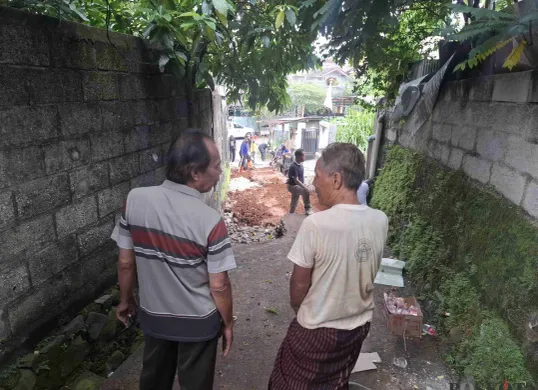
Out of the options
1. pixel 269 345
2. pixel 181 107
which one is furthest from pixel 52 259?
pixel 181 107

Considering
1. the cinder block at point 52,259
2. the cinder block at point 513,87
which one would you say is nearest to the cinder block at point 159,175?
the cinder block at point 52,259

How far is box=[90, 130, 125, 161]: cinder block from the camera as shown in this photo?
8.68 feet

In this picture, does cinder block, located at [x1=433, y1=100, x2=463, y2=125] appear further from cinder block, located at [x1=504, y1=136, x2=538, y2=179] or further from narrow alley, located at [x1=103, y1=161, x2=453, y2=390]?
narrow alley, located at [x1=103, y1=161, x2=453, y2=390]

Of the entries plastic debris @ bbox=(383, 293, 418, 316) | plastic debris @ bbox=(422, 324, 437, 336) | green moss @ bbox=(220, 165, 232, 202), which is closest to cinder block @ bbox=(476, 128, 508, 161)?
plastic debris @ bbox=(383, 293, 418, 316)

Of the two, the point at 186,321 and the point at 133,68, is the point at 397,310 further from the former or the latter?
the point at 133,68

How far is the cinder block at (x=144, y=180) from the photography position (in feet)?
10.7

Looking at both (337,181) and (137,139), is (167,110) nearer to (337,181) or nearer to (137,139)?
(137,139)

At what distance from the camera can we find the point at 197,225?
66.7 inches

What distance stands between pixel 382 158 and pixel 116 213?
5262mm

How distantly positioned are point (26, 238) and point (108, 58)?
1.49 meters

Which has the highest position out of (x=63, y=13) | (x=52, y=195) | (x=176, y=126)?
(x=63, y=13)

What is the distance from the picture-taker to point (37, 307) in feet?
7.26

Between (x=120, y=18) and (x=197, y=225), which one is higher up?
(x=120, y=18)

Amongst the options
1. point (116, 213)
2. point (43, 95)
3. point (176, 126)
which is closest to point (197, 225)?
point (43, 95)
